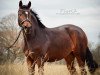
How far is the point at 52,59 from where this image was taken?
7379 millimetres

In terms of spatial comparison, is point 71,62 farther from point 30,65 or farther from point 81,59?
point 30,65

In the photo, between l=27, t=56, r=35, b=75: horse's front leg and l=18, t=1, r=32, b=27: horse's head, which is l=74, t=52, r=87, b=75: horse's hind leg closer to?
l=27, t=56, r=35, b=75: horse's front leg

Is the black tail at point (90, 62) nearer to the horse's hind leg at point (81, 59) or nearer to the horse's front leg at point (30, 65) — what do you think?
the horse's hind leg at point (81, 59)

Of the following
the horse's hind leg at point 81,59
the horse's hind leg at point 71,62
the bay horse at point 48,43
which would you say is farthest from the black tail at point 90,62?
the horse's hind leg at point 71,62

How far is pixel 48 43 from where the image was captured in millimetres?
7121

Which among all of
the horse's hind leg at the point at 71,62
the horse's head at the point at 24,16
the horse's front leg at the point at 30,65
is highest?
the horse's head at the point at 24,16

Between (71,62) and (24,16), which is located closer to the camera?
(24,16)

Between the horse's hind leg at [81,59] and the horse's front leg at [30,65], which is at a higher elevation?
the horse's front leg at [30,65]

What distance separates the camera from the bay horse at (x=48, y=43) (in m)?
6.50

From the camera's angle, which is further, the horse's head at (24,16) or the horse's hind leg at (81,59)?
the horse's hind leg at (81,59)

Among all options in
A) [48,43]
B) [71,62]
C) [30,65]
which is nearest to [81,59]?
[71,62]

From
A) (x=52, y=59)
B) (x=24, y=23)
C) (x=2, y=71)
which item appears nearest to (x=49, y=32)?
(x=52, y=59)

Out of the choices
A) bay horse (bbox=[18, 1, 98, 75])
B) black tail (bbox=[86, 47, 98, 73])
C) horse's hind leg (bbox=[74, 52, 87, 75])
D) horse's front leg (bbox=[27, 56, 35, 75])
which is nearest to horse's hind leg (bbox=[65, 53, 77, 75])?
bay horse (bbox=[18, 1, 98, 75])

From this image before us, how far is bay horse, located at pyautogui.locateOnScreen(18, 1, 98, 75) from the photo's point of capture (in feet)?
21.3
